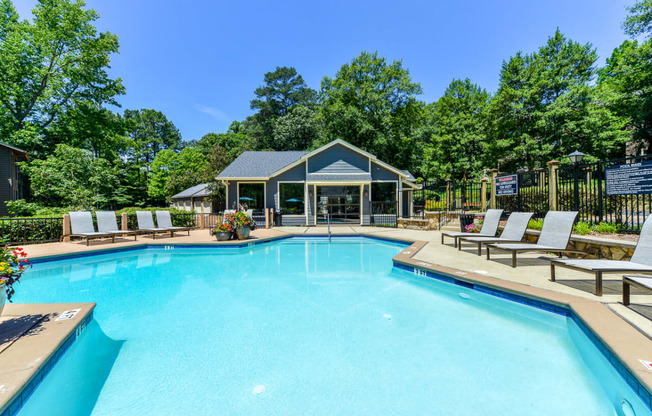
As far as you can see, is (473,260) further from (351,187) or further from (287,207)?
(287,207)

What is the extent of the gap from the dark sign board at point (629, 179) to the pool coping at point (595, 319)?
12.7ft

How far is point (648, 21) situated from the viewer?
1705 centimetres

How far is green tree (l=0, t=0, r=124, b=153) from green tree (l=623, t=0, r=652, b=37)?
37.2 metres

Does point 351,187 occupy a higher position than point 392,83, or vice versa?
point 392,83

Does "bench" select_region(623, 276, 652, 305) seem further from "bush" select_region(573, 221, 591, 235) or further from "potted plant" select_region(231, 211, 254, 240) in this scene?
"potted plant" select_region(231, 211, 254, 240)

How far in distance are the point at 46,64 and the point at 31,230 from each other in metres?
19.4

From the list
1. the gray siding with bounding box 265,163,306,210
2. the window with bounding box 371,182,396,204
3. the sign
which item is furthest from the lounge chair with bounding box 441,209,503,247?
the gray siding with bounding box 265,163,306,210

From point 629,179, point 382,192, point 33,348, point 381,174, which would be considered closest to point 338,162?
point 381,174

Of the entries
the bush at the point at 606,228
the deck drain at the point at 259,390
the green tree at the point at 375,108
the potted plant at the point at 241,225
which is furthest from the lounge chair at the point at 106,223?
the green tree at the point at 375,108

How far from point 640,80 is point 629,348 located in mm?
25990

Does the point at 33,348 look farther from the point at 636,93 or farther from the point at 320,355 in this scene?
the point at 636,93

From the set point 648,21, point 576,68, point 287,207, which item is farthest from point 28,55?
point 648,21

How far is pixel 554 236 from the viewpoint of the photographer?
5.29 meters

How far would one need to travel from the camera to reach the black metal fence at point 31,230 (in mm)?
8844
